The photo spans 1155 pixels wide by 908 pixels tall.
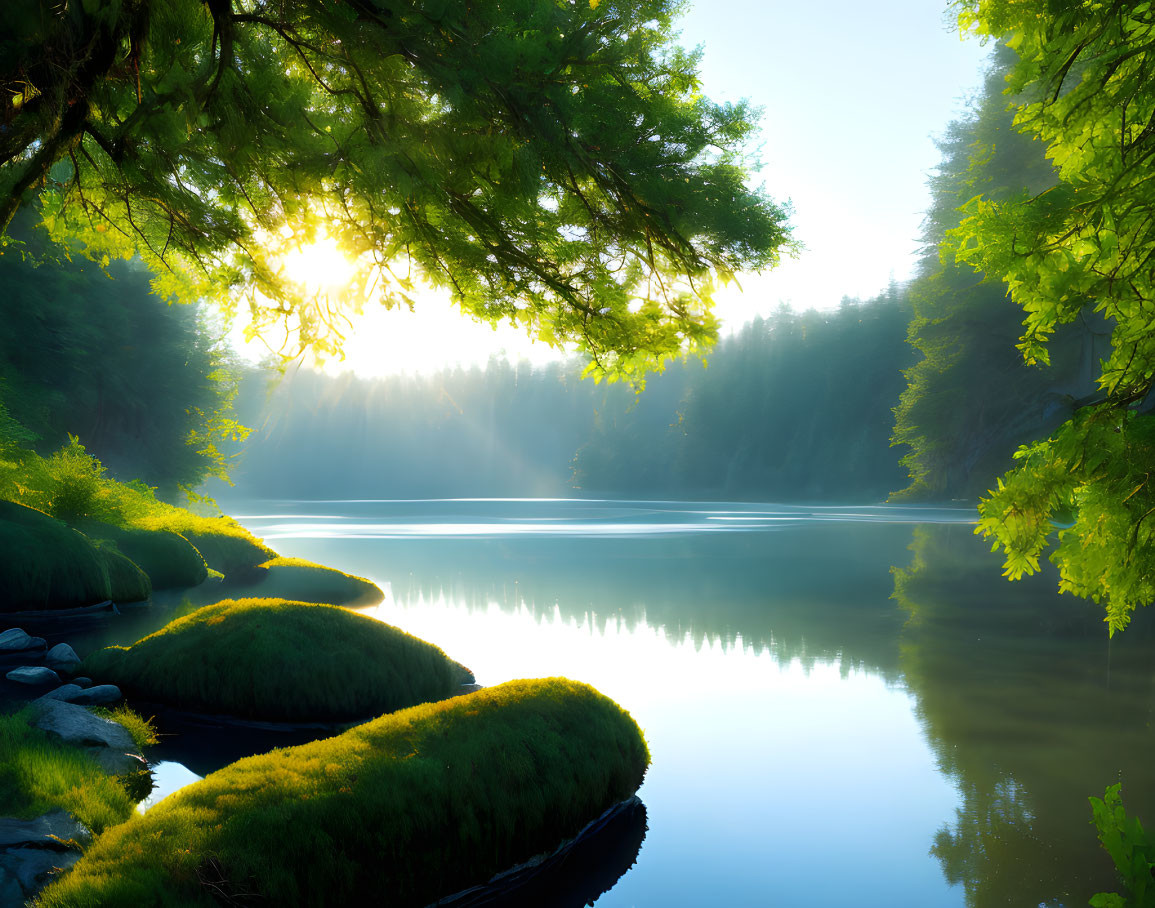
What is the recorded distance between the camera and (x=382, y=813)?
4062 millimetres

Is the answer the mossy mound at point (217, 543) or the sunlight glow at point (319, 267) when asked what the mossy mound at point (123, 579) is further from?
the sunlight glow at point (319, 267)

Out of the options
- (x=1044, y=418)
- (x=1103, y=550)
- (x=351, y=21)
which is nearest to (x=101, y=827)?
(x=351, y=21)

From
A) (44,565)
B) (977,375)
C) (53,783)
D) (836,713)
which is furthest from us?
(977,375)

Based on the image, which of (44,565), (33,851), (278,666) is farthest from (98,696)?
(44,565)

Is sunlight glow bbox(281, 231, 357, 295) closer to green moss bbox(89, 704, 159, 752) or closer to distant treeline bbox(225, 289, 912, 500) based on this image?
green moss bbox(89, 704, 159, 752)

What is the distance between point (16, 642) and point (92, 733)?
404 centimetres

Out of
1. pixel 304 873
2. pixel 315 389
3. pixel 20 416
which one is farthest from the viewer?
pixel 315 389

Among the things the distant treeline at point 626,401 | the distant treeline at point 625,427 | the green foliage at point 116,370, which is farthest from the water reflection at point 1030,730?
the distant treeline at point 625,427

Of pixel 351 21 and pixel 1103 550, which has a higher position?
pixel 351 21

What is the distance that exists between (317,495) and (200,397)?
257ft

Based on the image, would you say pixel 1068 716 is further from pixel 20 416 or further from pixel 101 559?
pixel 20 416

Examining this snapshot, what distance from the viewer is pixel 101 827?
14.3 feet

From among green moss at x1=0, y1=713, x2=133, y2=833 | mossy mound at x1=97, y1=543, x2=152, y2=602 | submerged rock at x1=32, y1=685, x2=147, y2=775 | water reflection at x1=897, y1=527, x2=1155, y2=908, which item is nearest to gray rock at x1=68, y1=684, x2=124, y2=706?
submerged rock at x1=32, y1=685, x2=147, y2=775

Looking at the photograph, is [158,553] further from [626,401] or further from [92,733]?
[626,401]
